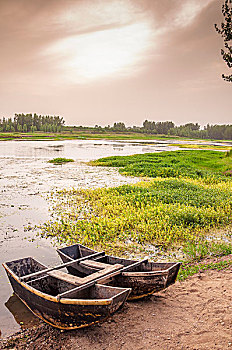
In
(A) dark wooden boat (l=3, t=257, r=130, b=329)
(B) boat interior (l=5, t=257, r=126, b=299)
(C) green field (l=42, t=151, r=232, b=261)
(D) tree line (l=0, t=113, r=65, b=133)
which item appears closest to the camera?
(A) dark wooden boat (l=3, t=257, r=130, b=329)

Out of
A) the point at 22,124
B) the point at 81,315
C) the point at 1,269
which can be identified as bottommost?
the point at 1,269

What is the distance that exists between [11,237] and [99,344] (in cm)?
625

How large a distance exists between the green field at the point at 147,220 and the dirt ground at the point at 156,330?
2592mm

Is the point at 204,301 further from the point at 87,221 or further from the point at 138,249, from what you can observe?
the point at 87,221

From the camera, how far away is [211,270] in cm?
687

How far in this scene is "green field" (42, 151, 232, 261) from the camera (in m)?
8.56

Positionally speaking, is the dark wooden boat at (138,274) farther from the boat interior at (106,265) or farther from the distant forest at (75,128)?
the distant forest at (75,128)

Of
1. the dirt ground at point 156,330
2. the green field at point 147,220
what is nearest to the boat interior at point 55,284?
the dirt ground at point 156,330

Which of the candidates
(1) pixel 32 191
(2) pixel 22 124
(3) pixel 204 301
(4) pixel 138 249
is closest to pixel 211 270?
(3) pixel 204 301

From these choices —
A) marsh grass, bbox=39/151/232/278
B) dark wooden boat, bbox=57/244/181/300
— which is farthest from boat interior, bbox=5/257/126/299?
marsh grass, bbox=39/151/232/278

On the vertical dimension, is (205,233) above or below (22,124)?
below

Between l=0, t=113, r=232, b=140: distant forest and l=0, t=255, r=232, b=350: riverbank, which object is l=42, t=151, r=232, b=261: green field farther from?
l=0, t=113, r=232, b=140: distant forest

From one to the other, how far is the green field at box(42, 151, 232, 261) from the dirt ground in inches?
102

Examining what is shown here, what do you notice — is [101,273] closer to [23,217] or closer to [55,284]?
[55,284]
